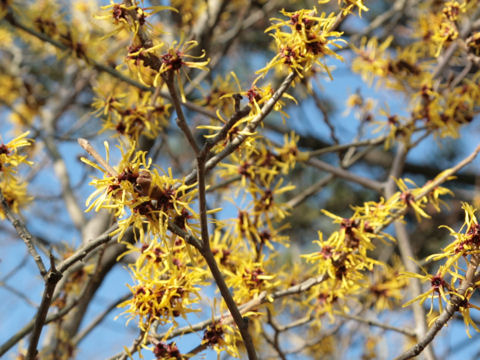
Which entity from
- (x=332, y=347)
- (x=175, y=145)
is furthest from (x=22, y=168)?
(x=332, y=347)

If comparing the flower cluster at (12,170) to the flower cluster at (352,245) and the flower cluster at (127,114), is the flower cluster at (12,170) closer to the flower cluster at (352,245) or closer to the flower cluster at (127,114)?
the flower cluster at (127,114)

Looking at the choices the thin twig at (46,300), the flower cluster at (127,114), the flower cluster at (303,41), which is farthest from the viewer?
the flower cluster at (127,114)

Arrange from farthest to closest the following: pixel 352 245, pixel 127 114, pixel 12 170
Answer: pixel 127 114, pixel 12 170, pixel 352 245

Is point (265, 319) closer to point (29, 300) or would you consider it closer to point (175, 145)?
point (29, 300)

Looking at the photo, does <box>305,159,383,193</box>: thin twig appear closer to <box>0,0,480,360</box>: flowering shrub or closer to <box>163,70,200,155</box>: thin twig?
<box>0,0,480,360</box>: flowering shrub

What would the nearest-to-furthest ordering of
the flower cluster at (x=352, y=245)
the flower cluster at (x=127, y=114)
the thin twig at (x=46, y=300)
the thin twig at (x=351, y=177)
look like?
1. the thin twig at (x=46, y=300)
2. the flower cluster at (x=352, y=245)
3. the flower cluster at (x=127, y=114)
4. the thin twig at (x=351, y=177)

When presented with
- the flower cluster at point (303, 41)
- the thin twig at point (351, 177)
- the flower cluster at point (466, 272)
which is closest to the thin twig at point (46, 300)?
the flower cluster at point (303, 41)

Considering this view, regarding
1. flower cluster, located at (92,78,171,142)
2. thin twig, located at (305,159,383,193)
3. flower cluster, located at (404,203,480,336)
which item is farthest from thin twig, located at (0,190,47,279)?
thin twig, located at (305,159,383,193)

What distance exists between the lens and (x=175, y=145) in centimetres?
645

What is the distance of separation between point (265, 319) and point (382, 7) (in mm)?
5064

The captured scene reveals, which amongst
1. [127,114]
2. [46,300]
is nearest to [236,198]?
[127,114]

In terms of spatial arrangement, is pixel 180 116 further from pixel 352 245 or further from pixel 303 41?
pixel 352 245

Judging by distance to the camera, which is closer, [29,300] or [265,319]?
[265,319]

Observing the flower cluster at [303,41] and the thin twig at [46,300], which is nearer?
the thin twig at [46,300]
